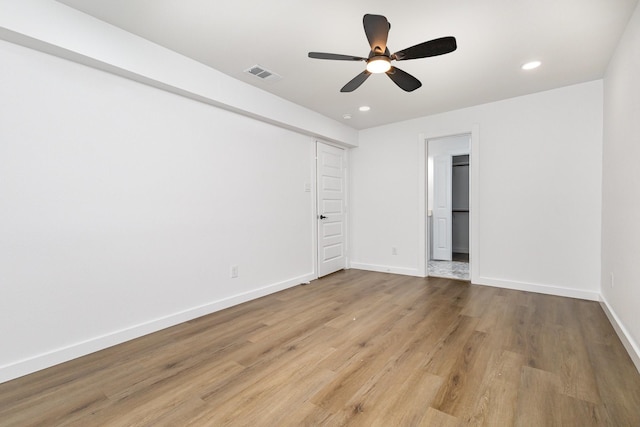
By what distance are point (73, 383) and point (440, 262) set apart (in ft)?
18.5

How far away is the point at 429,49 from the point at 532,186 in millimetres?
2788

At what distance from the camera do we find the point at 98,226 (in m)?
2.33

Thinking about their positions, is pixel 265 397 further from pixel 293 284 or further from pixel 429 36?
pixel 429 36

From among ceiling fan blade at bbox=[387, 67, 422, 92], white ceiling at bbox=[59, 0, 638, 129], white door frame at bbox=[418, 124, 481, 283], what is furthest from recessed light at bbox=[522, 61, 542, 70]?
ceiling fan blade at bbox=[387, 67, 422, 92]

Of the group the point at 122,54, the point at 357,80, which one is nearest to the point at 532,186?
the point at 357,80

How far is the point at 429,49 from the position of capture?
6.31ft

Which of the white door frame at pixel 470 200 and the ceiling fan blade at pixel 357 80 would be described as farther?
the white door frame at pixel 470 200

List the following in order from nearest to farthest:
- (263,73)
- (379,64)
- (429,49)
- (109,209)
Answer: (429,49), (379,64), (109,209), (263,73)

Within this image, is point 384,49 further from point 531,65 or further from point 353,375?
point 353,375

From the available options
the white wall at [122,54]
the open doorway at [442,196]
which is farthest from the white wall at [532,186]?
the white wall at [122,54]

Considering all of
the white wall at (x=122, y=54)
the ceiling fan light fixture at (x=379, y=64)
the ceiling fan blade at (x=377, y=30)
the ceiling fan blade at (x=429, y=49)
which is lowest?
the ceiling fan light fixture at (x=379, y=64)

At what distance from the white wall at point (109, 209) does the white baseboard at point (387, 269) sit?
2219mm

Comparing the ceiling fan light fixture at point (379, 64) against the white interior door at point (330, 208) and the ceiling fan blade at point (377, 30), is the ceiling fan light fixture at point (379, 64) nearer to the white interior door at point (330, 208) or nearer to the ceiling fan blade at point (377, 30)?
the ceiling fan blade at point (377, 30)

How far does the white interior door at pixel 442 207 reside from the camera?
5.95 metres
